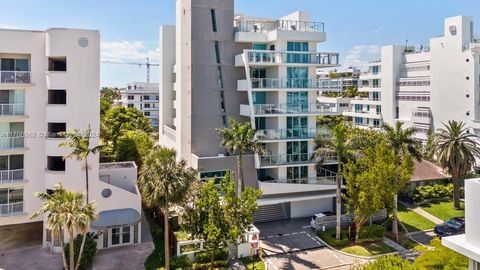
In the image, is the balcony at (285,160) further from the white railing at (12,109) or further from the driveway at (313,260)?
the white railing at (12,109)

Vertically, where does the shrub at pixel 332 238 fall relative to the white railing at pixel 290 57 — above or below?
below

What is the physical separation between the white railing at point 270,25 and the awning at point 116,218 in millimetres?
21548


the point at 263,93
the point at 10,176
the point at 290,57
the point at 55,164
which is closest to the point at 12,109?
the point at 10,176

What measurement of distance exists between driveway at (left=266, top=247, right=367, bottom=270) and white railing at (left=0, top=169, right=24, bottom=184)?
20.5 m

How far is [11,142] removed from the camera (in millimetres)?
28719

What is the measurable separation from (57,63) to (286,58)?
2113 cm

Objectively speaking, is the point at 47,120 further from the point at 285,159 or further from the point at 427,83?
the point at 427,83

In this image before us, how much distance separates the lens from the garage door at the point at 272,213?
36.4 meters

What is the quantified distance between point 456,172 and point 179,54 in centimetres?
3241

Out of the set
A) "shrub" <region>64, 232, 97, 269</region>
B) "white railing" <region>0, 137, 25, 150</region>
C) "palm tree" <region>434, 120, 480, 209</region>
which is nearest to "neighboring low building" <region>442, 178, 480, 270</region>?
"shrub" <region>64, 232, 97, 269</region>

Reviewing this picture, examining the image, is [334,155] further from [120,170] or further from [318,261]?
[120,170]

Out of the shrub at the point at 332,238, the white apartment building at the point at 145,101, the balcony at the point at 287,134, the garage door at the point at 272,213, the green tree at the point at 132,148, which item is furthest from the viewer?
the white apartment building at the point at 145,101

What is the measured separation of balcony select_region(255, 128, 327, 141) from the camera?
120ft

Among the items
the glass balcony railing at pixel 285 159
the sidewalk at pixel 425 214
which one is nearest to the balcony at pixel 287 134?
the glass balcony railing at pixel 285 159
